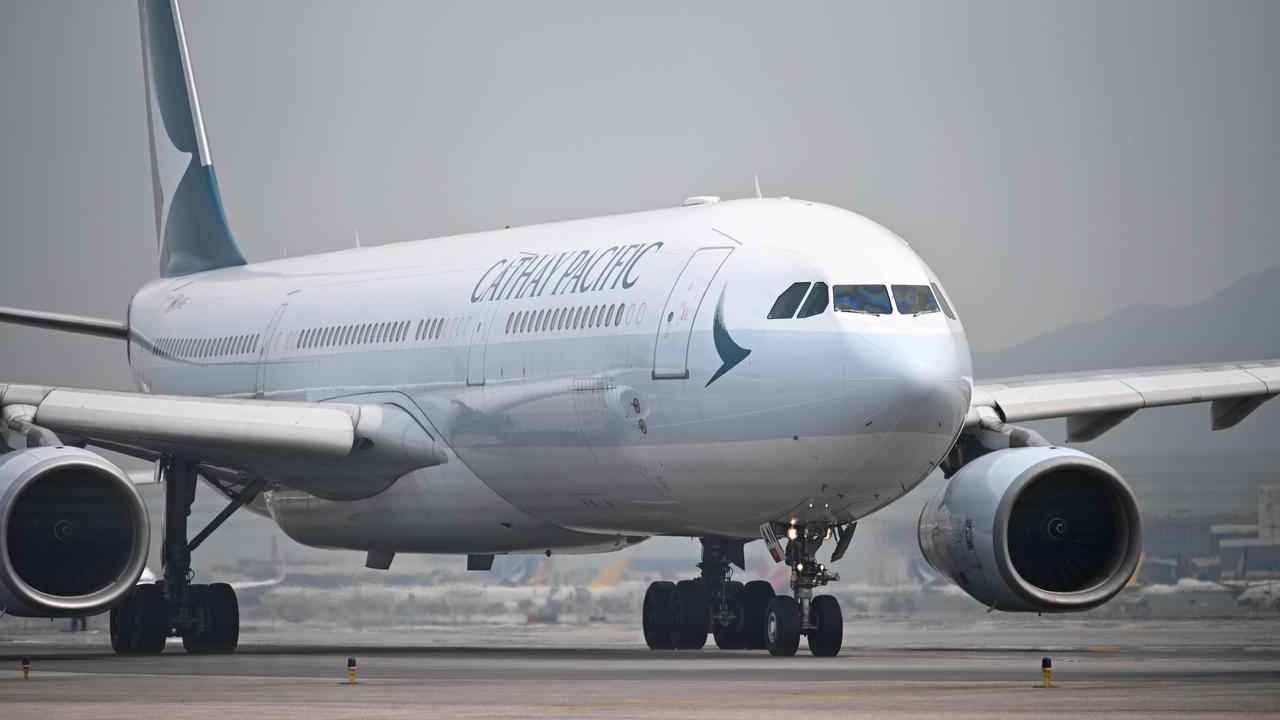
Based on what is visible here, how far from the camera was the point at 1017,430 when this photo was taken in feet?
71.9

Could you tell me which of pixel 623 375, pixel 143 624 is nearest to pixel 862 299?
pixel 623 375

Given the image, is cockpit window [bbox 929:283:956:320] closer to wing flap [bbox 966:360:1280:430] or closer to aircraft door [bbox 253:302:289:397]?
wing flap [bbox 966:360:1280:430]

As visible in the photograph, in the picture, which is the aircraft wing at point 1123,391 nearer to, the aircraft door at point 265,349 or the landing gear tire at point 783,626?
the landing gear tire at point 783,626

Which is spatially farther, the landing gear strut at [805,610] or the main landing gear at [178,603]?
the main landing gear at [178,603]

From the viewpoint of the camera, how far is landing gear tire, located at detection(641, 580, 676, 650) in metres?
24.8

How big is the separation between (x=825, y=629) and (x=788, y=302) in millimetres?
3084

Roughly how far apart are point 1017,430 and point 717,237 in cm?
381

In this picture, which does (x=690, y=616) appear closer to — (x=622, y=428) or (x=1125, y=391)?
(x=622, y=428)

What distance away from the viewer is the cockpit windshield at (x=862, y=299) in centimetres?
1872

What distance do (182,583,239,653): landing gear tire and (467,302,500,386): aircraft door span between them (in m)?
4.75

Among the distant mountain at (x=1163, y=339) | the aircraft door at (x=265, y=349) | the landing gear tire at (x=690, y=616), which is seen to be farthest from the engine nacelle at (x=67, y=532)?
the distant mountain at (x=1163, y=339)

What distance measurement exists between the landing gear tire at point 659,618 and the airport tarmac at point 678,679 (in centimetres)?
47

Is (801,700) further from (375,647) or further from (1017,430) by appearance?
(375,647)

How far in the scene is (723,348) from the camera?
19.1 metres
